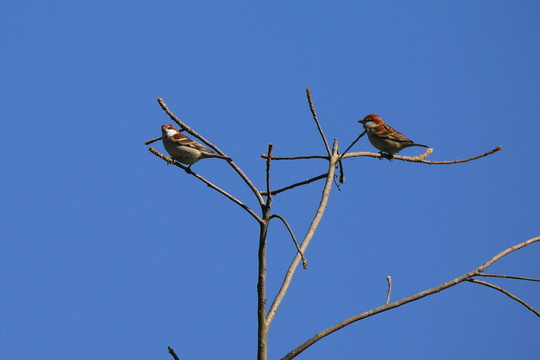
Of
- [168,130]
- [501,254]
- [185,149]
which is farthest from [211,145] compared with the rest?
[168,130]

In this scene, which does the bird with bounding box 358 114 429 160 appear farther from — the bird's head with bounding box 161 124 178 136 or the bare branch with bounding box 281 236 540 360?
the bare branch with bounding box 281 236 540 360

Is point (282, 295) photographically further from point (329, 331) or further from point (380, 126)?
point (380, 126)

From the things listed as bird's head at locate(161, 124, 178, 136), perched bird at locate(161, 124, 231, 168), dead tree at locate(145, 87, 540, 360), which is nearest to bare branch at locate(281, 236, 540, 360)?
dead tree at locate(145, 87, 540, 360)

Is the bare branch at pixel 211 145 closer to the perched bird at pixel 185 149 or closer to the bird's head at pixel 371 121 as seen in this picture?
the perched bird at pixel 185 149

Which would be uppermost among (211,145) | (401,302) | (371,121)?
(371,121)

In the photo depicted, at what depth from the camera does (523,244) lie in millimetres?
3869

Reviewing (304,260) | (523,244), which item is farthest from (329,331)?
(523,244)

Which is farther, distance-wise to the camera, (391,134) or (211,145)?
(391,134)

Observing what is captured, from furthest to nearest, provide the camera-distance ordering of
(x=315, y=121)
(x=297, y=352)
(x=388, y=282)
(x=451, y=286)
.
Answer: (x=315, y=121), (x=388, y=282), (x=451, y=286), (x=297, y=352)

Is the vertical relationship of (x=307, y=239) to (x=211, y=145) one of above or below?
below

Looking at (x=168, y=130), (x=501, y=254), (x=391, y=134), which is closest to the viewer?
(x=501, y=254)

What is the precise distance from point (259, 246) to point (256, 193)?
0.49 m

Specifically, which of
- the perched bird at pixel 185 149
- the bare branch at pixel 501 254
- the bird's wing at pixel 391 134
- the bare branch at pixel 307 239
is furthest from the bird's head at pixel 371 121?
the bare branch at pixel 501 254

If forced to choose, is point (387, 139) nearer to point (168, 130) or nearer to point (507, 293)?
point (168, 130)
